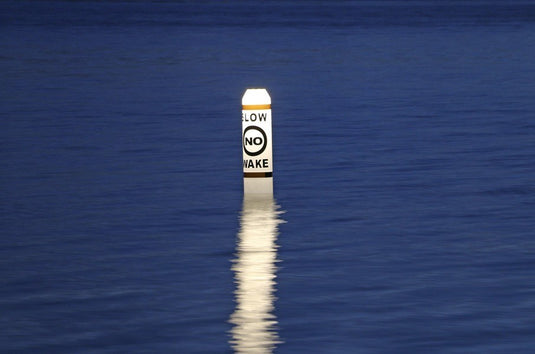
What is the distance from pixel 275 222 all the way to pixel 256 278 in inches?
93.9

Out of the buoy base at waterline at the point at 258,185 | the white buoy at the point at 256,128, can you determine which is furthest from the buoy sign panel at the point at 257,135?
the buoy base at waterline at the point at 258,185

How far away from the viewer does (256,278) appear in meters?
9.30

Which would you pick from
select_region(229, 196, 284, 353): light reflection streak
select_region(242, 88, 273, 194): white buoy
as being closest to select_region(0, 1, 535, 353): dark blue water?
select_region(229, 196, 284, 353): light reflection streak

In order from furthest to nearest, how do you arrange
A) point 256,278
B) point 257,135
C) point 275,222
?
point 257,135 → point 275,222 → point 256,278

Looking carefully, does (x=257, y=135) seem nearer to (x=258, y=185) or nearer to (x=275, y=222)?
(x=258, y=185)

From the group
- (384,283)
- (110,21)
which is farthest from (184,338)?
(110,21)

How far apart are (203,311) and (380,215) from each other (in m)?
3.89

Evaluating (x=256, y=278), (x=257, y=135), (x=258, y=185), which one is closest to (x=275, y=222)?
(x=257, y=135)

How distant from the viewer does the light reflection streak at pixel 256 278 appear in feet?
25.0

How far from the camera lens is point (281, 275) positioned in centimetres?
941

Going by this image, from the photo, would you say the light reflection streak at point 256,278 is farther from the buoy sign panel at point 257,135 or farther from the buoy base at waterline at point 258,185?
the buoy sign panel at point 257,135

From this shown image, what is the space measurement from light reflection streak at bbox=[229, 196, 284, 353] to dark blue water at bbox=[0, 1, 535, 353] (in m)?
0.02

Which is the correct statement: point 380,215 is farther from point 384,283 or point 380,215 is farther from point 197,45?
point 197,45

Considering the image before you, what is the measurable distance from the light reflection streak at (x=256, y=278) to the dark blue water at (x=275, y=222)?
0.02 meters
